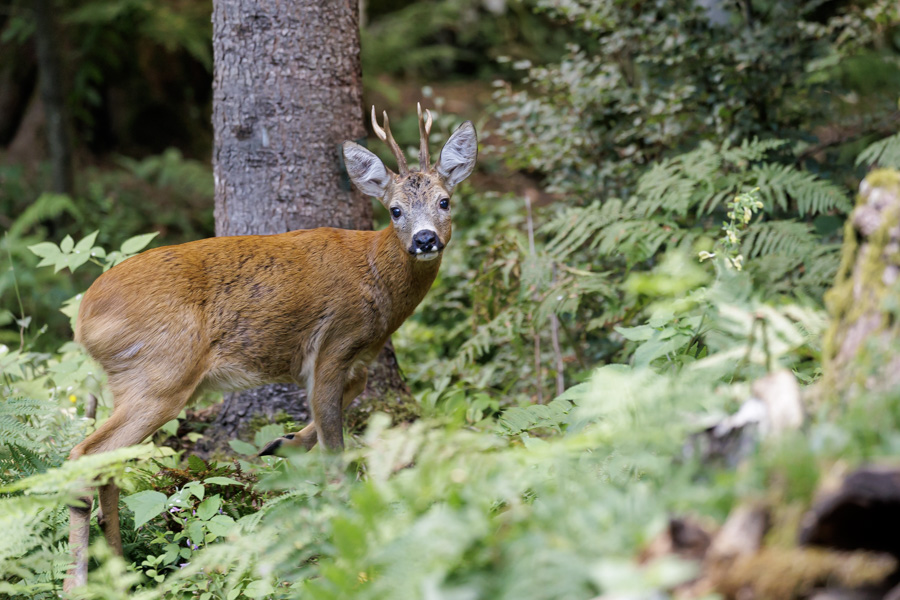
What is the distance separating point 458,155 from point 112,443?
2.44m

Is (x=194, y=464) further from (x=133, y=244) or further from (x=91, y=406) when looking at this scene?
(x=133, y=244)

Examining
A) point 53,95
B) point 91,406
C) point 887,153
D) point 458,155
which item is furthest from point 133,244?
point 53,95

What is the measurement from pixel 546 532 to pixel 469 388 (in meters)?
3.73

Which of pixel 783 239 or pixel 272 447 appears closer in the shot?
pixel 272 447

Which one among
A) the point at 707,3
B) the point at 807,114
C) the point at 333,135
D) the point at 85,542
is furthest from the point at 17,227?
the point at 807,114

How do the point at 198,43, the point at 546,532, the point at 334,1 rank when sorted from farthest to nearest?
the point at 198,43, the point at 334,1, the point at 546,532

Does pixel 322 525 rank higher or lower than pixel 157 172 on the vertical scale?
higher

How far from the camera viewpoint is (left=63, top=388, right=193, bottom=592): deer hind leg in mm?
3217

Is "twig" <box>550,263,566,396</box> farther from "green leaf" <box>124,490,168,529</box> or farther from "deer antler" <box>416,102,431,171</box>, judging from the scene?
"green leaf" <box>124,490,168,529</box>

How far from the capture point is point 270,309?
402 centimetres

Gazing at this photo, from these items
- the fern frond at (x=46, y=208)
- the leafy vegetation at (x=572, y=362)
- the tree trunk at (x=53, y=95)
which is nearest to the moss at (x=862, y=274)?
the leafy vegetation at (x=572, y=362)

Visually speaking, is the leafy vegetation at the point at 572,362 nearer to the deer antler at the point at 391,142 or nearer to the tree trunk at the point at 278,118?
the tree trunk at the point at 278,118

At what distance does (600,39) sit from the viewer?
619 centimetres

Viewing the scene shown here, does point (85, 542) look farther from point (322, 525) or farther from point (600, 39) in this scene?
point (600, 39)
